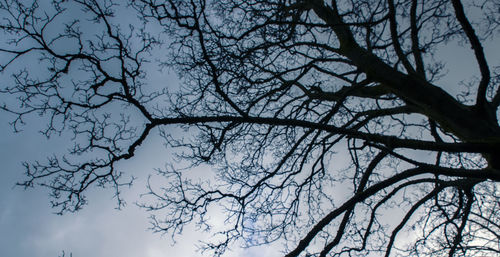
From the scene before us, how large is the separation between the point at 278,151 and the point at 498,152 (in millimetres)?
3567

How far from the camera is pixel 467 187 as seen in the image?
4.14 meters

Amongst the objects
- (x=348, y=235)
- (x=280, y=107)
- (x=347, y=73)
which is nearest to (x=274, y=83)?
(x=280, y=107)

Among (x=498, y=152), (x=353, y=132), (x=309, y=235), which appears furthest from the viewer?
(x=309, y=235)

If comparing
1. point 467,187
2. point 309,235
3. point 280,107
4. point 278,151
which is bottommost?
point 309,235

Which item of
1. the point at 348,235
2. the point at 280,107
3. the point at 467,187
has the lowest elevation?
the point at 348,235

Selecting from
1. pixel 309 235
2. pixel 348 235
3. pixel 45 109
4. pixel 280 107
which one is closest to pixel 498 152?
pixel 309 235

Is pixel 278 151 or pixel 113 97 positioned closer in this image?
pixel 113 97

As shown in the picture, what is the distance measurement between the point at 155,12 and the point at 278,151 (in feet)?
11.4

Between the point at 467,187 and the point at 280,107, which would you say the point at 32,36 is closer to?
the point at 280,107

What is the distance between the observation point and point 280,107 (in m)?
5.86

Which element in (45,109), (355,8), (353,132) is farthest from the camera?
(355,8)

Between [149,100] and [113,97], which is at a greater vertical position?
[149,100]

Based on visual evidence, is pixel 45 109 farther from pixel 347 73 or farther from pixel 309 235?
pixel 347 73

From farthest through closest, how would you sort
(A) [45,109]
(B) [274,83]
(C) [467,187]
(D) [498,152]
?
(B) [274,83], (C) [467,187], (A) [45,109], (D) [498,152]
